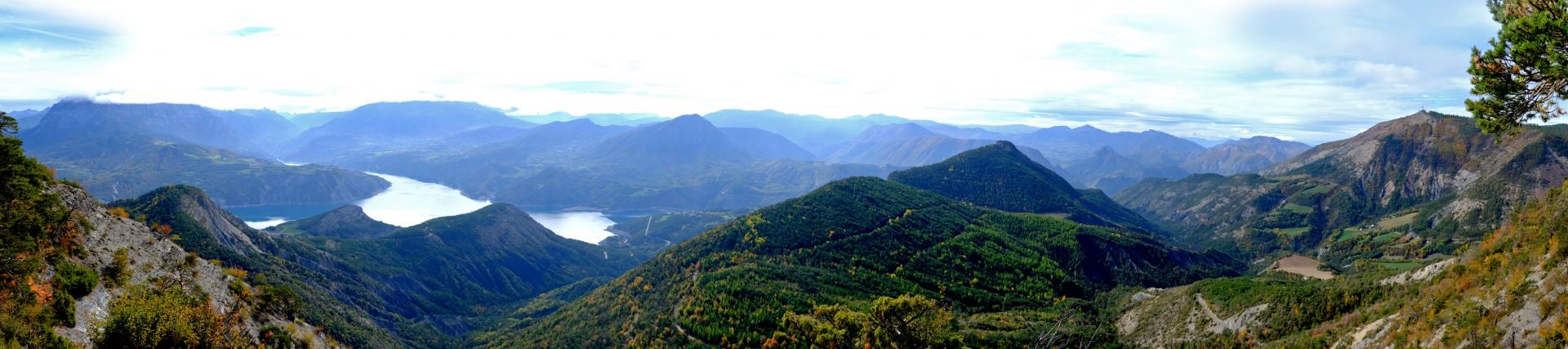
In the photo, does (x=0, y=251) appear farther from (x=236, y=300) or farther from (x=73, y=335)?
(x=236, y=300)

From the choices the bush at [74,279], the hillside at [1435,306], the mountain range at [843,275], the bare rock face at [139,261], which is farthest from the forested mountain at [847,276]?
the bush at [74,279]

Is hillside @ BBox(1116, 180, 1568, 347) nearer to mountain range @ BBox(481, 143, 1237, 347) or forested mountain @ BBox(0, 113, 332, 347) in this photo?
mountain range @ BBox(481, 143, 1237, 347)

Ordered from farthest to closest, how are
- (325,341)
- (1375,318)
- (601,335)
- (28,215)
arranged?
(601,335)
(325,341)
(1375,318)
(28,215)

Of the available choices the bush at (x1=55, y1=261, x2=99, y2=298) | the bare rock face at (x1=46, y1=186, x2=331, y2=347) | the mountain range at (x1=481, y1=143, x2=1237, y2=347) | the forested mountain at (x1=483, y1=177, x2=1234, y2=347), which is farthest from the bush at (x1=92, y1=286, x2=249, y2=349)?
the mountain range at (x1=481, y1=143, x2=1237, y2=347)

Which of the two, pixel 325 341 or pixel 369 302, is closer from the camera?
pixel 325 341

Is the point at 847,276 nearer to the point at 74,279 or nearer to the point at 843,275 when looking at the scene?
the point at 843,275

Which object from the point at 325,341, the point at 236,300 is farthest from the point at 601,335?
the point at 236,300

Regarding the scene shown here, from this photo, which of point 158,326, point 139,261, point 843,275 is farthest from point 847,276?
point 158,326
